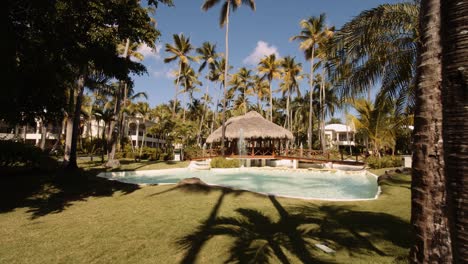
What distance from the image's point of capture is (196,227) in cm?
614

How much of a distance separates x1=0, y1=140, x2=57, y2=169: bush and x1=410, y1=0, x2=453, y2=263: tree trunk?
51.2ft

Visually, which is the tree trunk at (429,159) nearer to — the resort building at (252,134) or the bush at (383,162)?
the bush at (383,162)

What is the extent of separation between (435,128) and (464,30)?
0.86 meters

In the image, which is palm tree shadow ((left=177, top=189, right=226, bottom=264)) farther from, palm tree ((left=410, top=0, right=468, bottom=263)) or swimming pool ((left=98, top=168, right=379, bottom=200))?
swimming pool ((left=98, top=168, right=379, bottom=200))

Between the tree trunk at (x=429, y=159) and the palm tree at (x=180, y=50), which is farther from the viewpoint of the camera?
the palm tree at (x=180, y=50)

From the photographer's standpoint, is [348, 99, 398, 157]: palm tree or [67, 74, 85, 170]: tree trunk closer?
[67, 74, 85, 170]: tree trunk

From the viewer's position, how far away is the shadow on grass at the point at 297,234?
465 centimetres

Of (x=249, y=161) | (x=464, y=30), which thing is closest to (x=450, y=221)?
(x=464, y=30)

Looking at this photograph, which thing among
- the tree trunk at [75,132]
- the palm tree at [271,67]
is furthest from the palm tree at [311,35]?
the tree trunk at [75,132]

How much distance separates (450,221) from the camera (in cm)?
206

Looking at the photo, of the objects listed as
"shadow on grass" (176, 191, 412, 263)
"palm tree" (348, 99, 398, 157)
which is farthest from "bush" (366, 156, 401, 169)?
"shadow on grass" (176, 191, 412, 263)

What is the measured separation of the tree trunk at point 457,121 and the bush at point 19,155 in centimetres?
1584

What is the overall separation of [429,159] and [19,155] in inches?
640

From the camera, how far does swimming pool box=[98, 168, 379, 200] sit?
43.3ft
